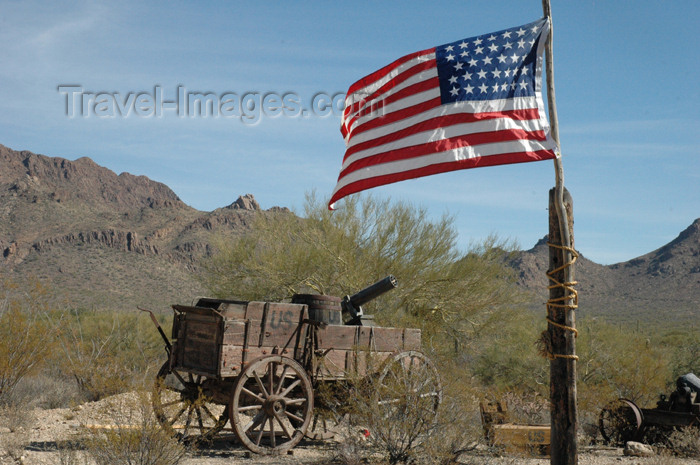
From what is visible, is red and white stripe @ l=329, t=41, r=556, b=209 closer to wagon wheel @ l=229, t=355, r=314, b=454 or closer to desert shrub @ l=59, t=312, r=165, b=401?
wagon wheel @ l=229, t=355, r=314, b=454

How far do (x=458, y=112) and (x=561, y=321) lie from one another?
2275mm

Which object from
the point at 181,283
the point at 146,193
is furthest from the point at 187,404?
the point at 146,193

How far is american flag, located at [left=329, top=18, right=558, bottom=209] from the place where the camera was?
6285 mm

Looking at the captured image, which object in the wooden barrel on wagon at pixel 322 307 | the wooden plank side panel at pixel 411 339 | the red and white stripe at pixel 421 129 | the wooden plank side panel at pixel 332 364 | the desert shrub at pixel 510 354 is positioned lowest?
the desert shrub at pixel 510 354

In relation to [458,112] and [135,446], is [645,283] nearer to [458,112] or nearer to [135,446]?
[458,112]

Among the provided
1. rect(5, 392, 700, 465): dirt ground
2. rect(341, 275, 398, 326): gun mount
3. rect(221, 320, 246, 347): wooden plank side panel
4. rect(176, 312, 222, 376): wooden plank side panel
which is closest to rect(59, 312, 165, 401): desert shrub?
rect(5, 392, 700, 465): dirt ground

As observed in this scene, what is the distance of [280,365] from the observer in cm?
930

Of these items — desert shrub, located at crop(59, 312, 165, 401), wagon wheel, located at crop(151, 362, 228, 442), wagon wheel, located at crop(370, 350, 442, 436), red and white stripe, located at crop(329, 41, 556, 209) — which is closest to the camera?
red and white stripe, located at crop(329, 41, 556, 209)

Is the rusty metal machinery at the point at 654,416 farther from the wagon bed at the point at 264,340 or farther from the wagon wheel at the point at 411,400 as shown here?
the wagon bed at the point at 264,340

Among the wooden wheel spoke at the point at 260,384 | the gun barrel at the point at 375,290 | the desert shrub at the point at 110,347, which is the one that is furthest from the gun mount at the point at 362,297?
the desert shrub at the point at 110,347

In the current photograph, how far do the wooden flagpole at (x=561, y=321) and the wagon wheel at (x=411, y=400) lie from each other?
2.35 metres

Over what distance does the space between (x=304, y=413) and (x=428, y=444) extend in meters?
2.03

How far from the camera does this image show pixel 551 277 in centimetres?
607

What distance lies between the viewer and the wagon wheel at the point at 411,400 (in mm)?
8273
